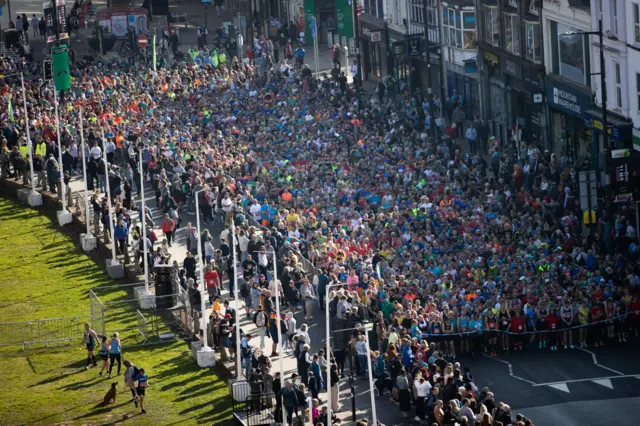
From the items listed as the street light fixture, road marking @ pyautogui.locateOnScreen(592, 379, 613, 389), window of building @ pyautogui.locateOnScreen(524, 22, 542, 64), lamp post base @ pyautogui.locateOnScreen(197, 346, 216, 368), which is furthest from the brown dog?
window of building @ pyautogui.locateOnScreen(524, 22, 542, 64)

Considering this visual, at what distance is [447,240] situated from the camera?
167 ft

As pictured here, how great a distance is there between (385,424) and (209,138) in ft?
92.0

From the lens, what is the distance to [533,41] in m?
65.5

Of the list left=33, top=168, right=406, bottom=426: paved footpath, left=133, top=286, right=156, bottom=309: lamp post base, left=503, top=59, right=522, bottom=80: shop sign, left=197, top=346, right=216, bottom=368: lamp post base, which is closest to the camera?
left=33, top=168, right=406, bottom=426: paved footpath

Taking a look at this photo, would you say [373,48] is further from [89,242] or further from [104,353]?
[104,353]

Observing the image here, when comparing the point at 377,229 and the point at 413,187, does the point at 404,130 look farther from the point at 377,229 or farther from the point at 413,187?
the point at 377,229

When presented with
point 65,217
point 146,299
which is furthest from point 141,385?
point 65,217

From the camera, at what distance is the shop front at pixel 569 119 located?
60.1 meters

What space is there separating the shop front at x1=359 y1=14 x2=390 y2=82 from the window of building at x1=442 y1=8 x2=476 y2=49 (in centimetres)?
834

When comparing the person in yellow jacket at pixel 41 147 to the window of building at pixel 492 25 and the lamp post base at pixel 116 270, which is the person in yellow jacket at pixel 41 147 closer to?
the lamp post base at pixel 116 270

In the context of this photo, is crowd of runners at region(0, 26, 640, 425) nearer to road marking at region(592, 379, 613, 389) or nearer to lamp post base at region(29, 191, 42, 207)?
lamp post base at region(29, 191, 42, 207)

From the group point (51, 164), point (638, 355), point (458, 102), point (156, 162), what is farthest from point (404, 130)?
point (638, 355)

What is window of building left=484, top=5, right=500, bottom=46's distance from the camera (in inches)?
2717

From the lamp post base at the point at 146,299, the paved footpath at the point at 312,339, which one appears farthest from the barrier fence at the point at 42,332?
the paved footpath at the point at 312,339
